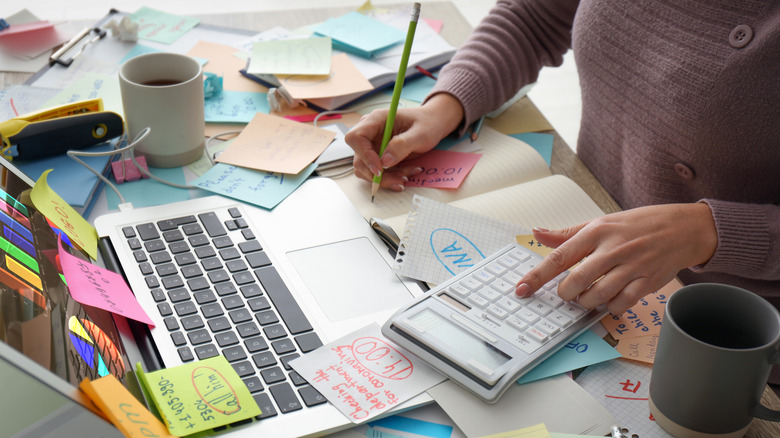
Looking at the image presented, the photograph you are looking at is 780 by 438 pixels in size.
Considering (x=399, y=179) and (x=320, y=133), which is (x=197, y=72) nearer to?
(x=320, y=133)

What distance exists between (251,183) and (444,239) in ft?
0.89

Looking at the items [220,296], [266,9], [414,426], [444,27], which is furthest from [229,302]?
[266,9]

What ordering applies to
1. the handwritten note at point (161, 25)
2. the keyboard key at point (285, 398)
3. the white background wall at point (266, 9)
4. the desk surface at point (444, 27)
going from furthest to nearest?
the white background wall at point (266, 9) < the handwritten note at point (161, 25) < the desk surface at point (444, 27) < the keyboard key at point (285, 398)

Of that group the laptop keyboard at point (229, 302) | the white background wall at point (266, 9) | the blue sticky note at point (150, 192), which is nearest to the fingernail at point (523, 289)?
the laptop keyboard at point (229, 302)

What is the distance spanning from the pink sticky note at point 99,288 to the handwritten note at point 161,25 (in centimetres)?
65

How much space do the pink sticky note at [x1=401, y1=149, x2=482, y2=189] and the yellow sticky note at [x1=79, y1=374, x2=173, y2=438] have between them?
493 mm

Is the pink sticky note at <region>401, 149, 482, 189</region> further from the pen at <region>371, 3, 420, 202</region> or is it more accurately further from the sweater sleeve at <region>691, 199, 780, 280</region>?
the sweater sleeve at <region>691, 199, 780, 280</region>

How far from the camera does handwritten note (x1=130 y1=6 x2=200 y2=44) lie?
4.06 ft

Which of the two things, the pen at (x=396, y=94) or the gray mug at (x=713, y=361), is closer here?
the gray mug at (x=713, y=361)

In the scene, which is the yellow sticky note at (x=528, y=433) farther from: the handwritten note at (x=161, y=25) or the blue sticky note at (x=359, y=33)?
the handwritten note at (x=161, y=25)

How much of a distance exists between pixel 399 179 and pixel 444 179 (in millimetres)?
62

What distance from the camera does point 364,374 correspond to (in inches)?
25.3

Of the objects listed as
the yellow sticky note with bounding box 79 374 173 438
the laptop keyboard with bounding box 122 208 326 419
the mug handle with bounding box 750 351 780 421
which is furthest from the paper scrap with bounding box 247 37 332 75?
the mug handle with bounding box 750 351 780 421

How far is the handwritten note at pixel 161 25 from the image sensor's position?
1.24m
